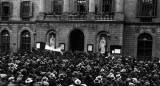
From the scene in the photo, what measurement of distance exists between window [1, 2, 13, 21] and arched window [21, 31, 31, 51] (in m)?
3.58

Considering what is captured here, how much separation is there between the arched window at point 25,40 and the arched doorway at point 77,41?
22.0 feet

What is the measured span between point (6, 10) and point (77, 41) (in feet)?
39.7

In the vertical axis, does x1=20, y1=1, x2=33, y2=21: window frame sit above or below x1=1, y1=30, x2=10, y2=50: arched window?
above

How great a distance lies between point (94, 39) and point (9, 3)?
14657 mm

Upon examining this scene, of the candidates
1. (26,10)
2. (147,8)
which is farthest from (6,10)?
(147,8)

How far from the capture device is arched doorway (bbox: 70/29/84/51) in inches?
1377

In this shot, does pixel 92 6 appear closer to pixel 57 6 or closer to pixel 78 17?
pixel 78 17

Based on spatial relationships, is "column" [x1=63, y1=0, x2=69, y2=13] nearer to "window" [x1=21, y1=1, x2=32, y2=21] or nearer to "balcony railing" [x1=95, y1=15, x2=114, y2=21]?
"balcony railing" [x1=95, y1=15, x2=114, y2=21]

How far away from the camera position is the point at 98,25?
3219 centimetres

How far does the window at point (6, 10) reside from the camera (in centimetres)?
3912

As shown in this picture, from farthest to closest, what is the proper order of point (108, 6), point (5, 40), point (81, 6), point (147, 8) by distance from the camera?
point (5, 40) < point (81, 6) < point (108, 6) < point (147, 8)

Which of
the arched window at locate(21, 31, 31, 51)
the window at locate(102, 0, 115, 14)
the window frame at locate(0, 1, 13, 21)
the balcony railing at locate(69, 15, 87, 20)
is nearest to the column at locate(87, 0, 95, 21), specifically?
the balcony railing at locate(69, 15, 87, 20)

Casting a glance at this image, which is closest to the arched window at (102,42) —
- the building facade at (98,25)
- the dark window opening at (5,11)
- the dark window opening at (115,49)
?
the building facade at (98,25)

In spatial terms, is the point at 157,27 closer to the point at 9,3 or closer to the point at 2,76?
the point at 9,3
